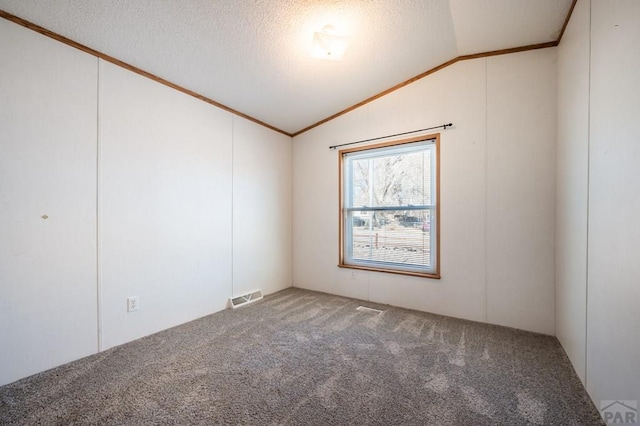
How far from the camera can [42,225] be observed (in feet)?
6.39

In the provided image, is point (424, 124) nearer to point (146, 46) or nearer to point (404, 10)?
point (404, 10)

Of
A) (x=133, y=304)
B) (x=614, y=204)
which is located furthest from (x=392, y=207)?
(x=133, y=304)

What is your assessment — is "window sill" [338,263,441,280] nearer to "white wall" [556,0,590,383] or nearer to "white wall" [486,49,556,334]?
"white wall" [486,49,556,334]

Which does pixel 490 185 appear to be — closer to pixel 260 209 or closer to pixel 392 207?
pixel 392 207

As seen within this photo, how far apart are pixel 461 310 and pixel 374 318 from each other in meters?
0.94

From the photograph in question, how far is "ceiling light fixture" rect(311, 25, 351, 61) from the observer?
2152mm

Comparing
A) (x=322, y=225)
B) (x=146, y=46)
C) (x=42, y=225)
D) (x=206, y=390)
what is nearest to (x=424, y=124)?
(x=322, y=225)

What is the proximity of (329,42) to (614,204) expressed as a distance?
2.10m

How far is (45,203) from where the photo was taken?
1.96 metres

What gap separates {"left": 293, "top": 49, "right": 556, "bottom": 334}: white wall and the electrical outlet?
2568mm

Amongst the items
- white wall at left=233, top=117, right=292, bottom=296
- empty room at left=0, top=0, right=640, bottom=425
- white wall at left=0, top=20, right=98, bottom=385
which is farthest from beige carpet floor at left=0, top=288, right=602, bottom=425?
white wall at left=233, top=117, right=292, bottom=296

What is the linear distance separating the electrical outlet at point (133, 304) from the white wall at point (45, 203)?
257mm

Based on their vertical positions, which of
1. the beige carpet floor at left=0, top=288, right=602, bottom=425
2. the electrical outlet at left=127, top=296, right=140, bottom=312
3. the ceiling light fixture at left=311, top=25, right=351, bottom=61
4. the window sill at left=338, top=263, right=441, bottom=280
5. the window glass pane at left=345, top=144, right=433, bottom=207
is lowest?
the beige carpet floor at left=0, top=288, right=602, bottom=425

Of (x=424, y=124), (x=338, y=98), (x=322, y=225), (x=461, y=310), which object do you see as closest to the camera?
(x=461, y=310)
